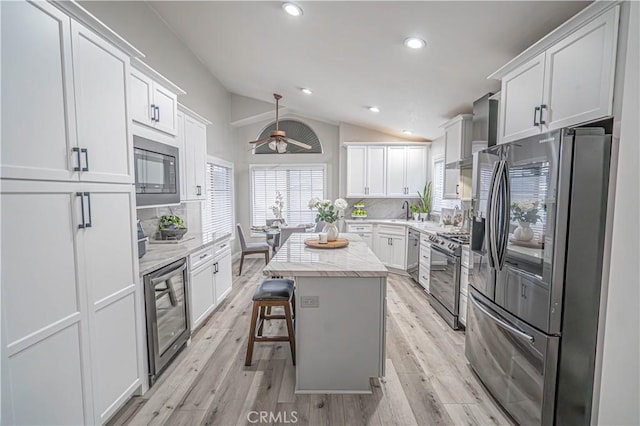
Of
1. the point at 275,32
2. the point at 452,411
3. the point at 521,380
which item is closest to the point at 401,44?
the point at 275,32

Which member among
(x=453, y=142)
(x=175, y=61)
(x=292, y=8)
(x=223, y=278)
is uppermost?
(x=175, y=61)

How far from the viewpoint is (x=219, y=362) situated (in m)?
2.52

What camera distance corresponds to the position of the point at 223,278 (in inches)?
145

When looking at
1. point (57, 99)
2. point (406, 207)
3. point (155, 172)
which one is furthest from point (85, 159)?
point (406, 207)

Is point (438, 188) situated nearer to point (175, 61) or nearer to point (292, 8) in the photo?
point (292, 8)

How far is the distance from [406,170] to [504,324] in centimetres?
407

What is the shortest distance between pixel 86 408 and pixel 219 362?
106cm

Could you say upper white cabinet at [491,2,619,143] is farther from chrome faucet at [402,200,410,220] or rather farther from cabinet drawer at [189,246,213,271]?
chrome faucet at [402,200,410,220]

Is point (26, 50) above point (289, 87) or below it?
below

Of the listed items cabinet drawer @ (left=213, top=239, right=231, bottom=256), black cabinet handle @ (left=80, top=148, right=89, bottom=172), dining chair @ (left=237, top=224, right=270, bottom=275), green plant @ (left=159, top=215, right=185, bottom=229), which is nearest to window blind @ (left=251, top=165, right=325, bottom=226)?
dining chair @ (left=237, top=224, right=270, bottom=275)

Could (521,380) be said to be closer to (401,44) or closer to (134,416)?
(134,416)

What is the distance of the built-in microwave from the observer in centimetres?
232

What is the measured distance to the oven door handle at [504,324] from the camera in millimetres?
1717

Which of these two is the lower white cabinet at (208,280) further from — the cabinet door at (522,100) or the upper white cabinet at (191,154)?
the cabinet door at (522,100)
